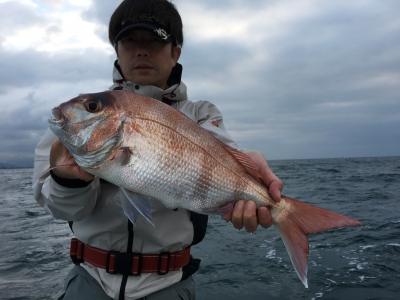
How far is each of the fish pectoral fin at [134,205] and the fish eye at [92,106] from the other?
1.70ft

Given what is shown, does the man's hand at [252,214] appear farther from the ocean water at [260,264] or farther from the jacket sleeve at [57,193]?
the ocean water at [260,264]

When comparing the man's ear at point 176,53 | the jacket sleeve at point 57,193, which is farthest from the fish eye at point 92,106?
the man's ear at point 176,53

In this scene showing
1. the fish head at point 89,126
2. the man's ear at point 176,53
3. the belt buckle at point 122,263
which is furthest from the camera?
the man's ear at point 176,53

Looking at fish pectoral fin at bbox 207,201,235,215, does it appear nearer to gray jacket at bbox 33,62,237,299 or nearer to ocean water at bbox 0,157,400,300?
gray jacket at bbox 33,62,237,299

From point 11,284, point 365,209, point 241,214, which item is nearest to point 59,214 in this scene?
point 241,214

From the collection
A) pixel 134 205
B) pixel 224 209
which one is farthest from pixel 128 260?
pixel 224 209

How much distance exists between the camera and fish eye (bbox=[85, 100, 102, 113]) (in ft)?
6.53

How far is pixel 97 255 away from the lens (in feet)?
Result: 8.19

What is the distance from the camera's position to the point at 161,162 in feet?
6.50

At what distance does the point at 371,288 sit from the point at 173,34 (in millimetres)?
5033

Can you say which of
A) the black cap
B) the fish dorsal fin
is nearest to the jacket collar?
the black cap

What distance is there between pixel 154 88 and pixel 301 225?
1691 millimetres

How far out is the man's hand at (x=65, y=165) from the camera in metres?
1.97

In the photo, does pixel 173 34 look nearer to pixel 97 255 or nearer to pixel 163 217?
pixel 163 217
